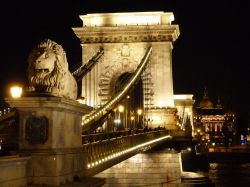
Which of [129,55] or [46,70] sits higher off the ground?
[129,55]

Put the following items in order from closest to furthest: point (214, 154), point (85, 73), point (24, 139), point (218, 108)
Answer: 1. point (24, 139)
2. point (85, 73)
3. point (214, 154)
4. point (218, 108)

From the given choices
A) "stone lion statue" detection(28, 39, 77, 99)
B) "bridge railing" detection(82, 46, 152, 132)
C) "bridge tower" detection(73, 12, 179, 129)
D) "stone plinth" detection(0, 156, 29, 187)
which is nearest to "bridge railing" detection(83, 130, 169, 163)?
"bridge railing" detection(82, 46, 152, 132)

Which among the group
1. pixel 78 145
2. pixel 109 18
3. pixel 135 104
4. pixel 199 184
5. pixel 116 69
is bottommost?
pixel 199 184

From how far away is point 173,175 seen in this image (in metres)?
26.3

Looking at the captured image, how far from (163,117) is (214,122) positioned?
10454cm

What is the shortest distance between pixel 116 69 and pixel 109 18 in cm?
514

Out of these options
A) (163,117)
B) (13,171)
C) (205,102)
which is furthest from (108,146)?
(205,102)

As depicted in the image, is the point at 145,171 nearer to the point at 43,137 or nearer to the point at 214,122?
the point at 43,137

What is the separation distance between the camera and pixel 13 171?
26.5ft

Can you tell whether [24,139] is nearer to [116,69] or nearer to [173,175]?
[173,175]

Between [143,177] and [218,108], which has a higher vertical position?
[218,108]

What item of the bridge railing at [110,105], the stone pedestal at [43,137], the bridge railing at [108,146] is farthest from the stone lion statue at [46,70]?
the bridge railing at [110,105]

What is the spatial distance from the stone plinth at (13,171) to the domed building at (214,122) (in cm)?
11865

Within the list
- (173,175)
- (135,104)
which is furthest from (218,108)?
(173,175)
